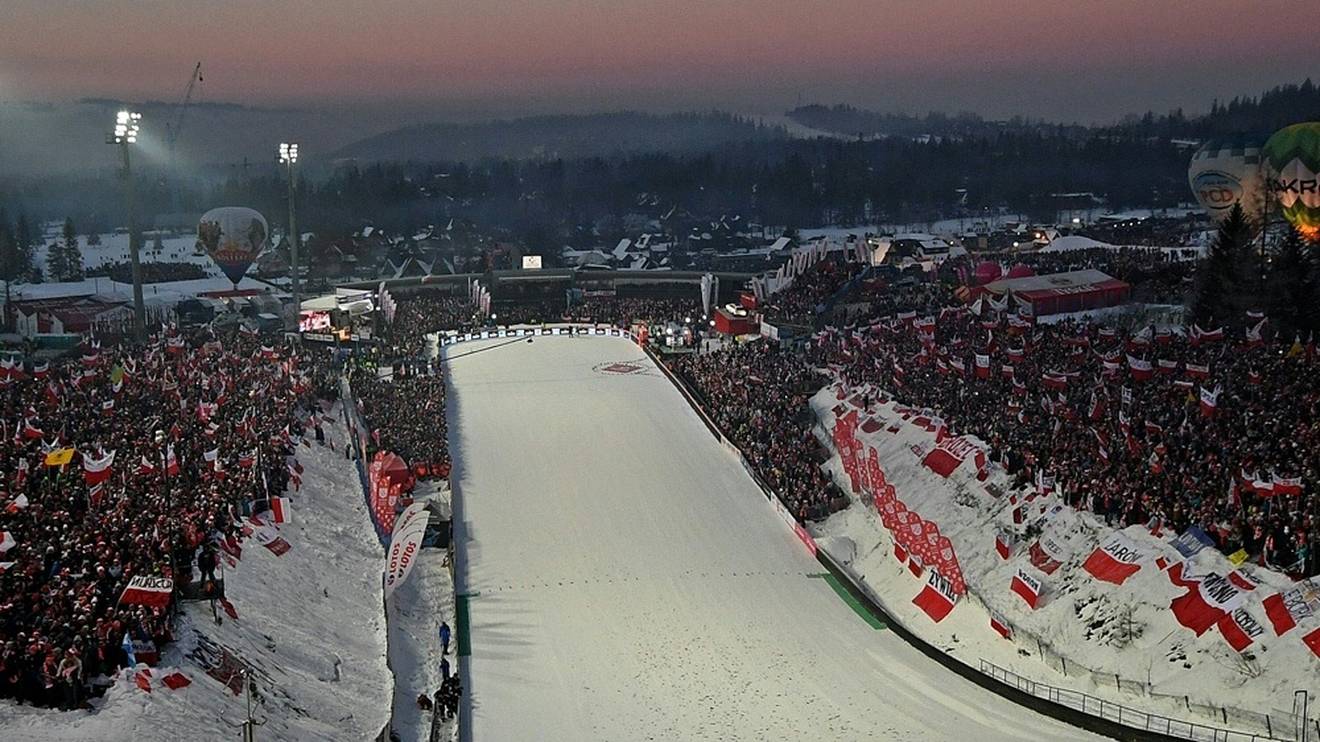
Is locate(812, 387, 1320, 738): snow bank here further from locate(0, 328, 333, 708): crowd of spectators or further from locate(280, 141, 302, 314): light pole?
locate(280, 141, 302, 314): light pole

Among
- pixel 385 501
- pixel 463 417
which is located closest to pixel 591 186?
pixel 463 417

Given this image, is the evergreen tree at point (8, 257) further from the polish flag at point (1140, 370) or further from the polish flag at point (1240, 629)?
the polish flag at point (1240, 629)

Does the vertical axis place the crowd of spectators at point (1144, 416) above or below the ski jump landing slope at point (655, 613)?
above

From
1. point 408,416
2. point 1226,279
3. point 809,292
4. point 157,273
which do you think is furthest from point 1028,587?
point 157,273

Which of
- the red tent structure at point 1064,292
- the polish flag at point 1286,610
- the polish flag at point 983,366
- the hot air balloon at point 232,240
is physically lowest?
the polish flag at point 1286,610

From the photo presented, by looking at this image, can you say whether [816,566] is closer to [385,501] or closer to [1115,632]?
[1115,632]

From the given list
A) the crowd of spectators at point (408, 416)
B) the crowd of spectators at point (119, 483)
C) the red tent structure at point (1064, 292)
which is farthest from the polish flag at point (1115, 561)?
the red tent structure at point (1064, 292)

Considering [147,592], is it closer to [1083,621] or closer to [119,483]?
[119,483]

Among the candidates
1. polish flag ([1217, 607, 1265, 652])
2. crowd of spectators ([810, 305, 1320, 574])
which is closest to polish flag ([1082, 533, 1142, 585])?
crowd of spectators ([810, 305, 1320, 574])
